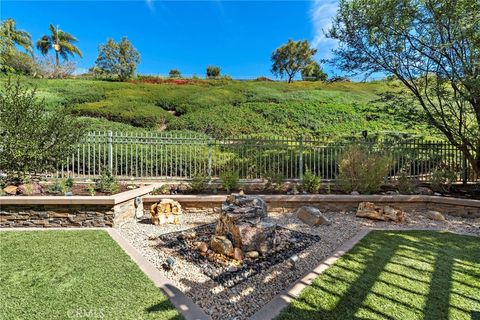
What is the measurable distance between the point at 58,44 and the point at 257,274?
4682 cm

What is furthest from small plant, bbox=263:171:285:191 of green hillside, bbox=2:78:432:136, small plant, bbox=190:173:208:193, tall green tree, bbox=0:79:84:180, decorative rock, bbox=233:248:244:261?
green hillside, bbox=2:78:432:136

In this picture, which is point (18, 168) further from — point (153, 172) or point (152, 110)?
point (152, 110)

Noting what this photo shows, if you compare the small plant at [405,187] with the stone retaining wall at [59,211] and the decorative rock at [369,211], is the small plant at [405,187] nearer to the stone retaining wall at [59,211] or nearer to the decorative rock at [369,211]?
the decorative rock at [369,211]

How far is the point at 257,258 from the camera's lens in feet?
11.9

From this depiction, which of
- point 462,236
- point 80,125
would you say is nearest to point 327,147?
point 462,236

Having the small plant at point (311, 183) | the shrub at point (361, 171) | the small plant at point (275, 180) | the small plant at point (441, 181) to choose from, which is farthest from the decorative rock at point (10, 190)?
the small plant at point (441, 181)

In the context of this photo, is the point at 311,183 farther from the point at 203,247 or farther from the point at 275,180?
the point at 203,247

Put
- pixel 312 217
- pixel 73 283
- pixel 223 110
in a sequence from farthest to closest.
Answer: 1. pixel 223 110
2. pixel 312 217
3. pixel 73 283

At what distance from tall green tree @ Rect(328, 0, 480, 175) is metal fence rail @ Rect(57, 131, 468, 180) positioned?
853 millimetres

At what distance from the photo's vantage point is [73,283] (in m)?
2.82

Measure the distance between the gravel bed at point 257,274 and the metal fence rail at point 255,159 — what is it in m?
2.38

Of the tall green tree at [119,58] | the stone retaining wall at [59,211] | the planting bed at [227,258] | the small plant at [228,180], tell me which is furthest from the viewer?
the tall green tree at [119,58]

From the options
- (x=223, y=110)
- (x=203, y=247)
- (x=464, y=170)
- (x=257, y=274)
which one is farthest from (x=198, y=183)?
(x=223, y=110)

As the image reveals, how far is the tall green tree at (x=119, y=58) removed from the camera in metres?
27.3
